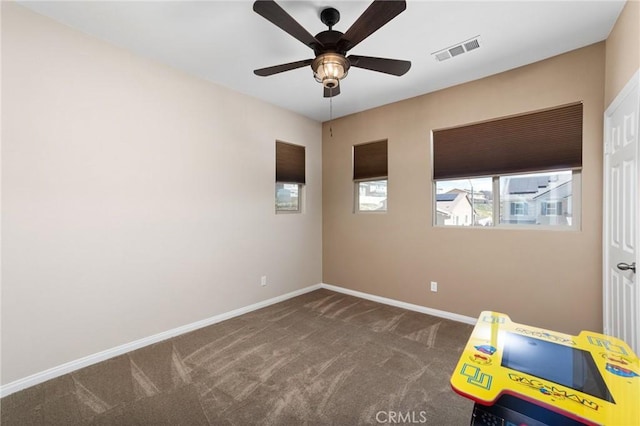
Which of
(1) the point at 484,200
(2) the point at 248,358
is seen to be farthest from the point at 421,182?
(2) the point at 248,358

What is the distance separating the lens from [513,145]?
302 centimetres

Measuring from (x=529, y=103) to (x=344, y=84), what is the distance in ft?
6.51

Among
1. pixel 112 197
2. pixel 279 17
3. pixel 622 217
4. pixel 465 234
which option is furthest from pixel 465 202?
pixel 112 197

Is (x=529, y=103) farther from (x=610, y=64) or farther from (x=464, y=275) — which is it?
(x=464, y=275)

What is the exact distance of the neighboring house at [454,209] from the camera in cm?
343

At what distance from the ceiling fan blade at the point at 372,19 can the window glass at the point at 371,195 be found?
2434 millimetres

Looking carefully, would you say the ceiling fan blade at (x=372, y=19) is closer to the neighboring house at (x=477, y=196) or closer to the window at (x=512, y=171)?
the window at (x=512, y=171)

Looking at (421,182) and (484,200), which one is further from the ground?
(421,182)

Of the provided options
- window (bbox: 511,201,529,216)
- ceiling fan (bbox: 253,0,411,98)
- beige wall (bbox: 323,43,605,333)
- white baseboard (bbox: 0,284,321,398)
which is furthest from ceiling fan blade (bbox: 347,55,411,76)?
white baseboard (bbox: 0,284,321,398)

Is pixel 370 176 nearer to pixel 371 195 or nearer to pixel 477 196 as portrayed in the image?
pixel 371 195

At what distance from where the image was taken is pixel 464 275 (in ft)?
10.9

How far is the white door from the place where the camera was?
1866mm

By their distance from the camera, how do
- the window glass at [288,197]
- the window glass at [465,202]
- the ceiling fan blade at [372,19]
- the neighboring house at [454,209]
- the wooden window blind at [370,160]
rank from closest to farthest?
the ceiling fan blade at [372,19], the window glass at [465,202], the neighboring house at [454,209], the wooden window blind at [370,160], the window glass at [288,197]

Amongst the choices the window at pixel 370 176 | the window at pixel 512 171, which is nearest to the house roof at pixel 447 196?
the window at pixel 512 171
